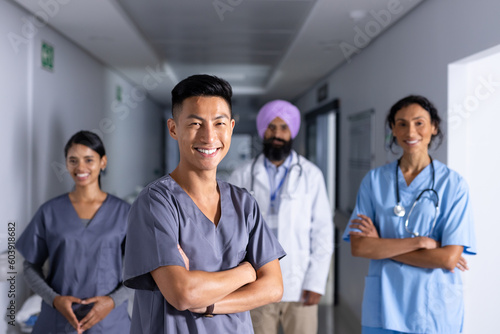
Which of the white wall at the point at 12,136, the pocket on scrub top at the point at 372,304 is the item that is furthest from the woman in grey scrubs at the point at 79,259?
the pocket on scrub top at the point at 372,304

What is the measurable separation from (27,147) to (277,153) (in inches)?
62.5

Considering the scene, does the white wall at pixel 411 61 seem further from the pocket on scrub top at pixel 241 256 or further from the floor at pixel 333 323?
the pocket on scrub top at pixel 241 256

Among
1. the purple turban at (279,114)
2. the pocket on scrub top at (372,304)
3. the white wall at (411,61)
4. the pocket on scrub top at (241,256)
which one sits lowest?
the pocket on scrub top at (372,304)

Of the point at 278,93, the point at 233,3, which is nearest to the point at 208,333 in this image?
the point at 233,3

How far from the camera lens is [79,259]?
2014 millimetres

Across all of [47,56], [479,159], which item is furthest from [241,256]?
[47,56]

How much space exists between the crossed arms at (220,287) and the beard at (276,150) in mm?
1176

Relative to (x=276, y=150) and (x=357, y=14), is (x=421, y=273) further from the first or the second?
(x=357, y=14)

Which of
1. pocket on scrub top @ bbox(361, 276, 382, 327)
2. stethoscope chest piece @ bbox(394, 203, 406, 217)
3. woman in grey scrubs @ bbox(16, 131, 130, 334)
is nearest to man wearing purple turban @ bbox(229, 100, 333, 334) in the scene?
pocket on scrub top @ bbox(361, 276, 382, 327)

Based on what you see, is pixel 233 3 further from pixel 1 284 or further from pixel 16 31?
pixel 1 284

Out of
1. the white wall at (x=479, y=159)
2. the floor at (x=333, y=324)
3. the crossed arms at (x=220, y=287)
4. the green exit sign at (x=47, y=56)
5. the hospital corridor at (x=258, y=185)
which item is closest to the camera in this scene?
the crossed arms at (x=220, y=287)

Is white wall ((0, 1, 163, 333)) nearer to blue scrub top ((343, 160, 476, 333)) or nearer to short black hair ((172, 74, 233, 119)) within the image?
short black hair ((172, 74, 233, 119))

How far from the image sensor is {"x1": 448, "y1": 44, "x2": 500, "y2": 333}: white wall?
2.40m

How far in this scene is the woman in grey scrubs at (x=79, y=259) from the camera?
200cm
